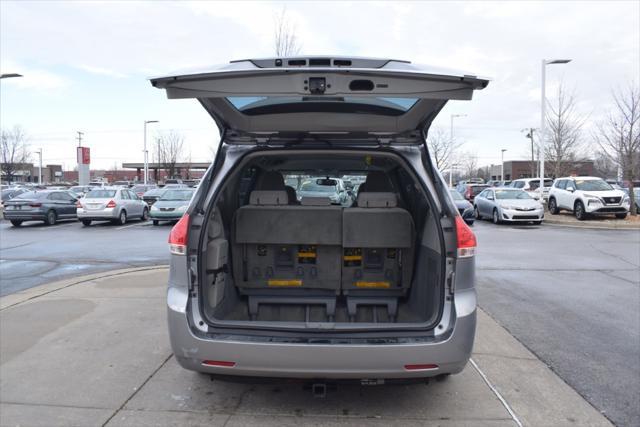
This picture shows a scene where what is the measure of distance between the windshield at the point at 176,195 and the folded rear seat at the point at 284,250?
1583 centimetres

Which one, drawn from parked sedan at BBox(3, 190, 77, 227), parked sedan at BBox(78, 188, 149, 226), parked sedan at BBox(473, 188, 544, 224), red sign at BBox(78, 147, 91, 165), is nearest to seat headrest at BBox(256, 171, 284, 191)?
parked sedan at BBox(78, 188, 149, 226)

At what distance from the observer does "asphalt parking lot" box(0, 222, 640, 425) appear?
3451mm

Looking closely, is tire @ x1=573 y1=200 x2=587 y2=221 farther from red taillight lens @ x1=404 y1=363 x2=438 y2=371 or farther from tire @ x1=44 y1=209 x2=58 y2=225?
tire @ x1=44 y1=209 x2=58 y2=225

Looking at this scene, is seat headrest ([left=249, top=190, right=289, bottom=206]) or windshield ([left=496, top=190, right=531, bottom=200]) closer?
seat headrest ([left=249, top=190, right=289, bottom=206])

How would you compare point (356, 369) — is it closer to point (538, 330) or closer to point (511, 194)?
point (538, 330)

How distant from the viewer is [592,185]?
20.3 meters

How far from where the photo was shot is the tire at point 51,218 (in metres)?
19.4

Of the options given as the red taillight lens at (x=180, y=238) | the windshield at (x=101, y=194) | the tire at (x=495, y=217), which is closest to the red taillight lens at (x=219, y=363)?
the red taillight lens at (x=180, y=238)

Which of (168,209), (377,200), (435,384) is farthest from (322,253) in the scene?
(168,209)

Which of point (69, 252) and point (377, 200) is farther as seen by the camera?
point (69, 252)

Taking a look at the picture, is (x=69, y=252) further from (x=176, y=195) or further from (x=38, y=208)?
(x=38, y=208)

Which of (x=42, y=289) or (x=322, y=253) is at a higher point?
(x=322, y=253)

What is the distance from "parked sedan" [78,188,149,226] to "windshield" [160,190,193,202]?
1656 mm

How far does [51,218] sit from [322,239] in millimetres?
18607
